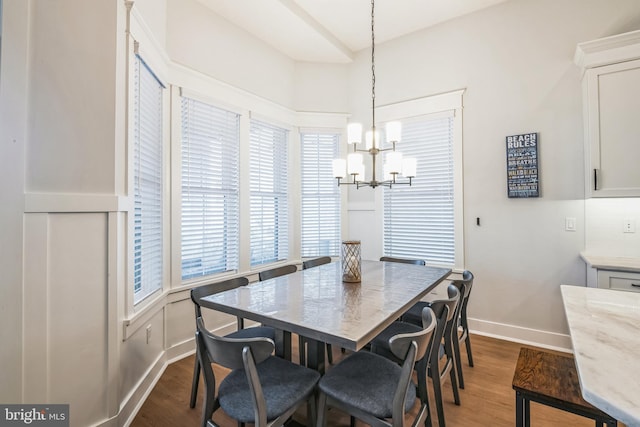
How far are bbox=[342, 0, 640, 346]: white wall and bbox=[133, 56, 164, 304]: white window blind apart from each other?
2.98 meters

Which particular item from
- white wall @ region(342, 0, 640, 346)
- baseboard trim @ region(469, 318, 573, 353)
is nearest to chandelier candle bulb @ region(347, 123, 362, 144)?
white wall @ region(342, 0, 640, 346)

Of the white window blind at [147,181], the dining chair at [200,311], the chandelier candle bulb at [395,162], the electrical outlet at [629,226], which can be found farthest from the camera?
the electrical outlet at [629,226]

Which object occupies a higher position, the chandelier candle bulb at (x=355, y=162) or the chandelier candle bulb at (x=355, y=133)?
the chandelier candle bulb at (x=355, y=133)

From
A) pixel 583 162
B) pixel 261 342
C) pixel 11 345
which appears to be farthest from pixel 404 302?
pixel 583 162

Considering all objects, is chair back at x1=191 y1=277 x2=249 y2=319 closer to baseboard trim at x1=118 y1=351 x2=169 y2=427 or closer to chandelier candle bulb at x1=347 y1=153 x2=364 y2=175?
baseboard trim at x1=118 y1=351 x2=169 y2=427

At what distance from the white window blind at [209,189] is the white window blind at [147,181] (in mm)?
277

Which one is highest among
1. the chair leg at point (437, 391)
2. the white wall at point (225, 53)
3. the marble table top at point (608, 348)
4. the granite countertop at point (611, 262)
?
the white wall at point (225, 53)

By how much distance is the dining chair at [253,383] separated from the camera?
1201mm

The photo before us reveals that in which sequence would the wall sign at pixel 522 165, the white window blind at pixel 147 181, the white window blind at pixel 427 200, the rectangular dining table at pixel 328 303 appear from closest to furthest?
the rectangular dining table at pixel 328 303, the white window blind at pixel 147 181, the wall sign at pixel 522 165, the white window blind at pixel 427 200

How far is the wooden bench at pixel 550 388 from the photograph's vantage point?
113 centimetres

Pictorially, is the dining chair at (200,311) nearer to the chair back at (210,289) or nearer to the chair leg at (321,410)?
the chair back at (210,289)

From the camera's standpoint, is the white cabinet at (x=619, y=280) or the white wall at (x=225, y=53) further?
the white wall at (x=225, y=53)

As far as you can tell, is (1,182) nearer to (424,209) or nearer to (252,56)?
(252,56)

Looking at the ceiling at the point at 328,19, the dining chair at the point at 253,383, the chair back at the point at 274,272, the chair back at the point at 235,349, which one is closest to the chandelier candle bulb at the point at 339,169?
the chair back at the point at 274,272
